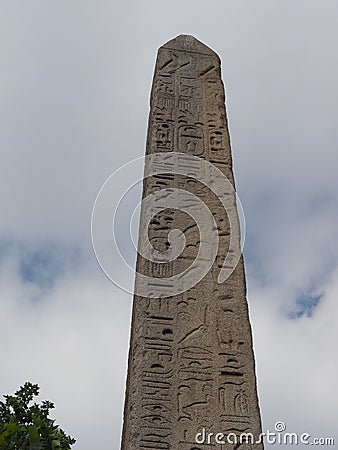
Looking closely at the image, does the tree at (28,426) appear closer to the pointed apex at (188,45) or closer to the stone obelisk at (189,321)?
the stone obelisk at (189,321)

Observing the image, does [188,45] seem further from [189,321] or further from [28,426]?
[28,426]

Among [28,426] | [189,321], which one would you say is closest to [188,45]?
[189,321]

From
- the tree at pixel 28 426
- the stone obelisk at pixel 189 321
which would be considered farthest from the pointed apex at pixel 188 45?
the tree at pixel 28 426

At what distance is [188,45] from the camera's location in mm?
6242

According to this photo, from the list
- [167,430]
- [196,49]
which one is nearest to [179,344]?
[167,430]

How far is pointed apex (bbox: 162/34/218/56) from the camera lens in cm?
618

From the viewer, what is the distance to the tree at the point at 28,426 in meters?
6.07

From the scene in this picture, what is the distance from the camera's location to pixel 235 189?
5102 millimetres

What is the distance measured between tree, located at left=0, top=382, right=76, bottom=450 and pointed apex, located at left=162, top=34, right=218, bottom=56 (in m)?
3.37

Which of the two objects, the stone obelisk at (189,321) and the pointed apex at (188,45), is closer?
the stone obelisk at (189,321)

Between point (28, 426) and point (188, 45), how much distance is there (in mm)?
3817

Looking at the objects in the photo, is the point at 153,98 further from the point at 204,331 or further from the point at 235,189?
the point at 204,331

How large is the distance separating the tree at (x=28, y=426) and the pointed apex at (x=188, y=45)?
3370 mm

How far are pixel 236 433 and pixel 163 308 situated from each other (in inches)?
33.0
